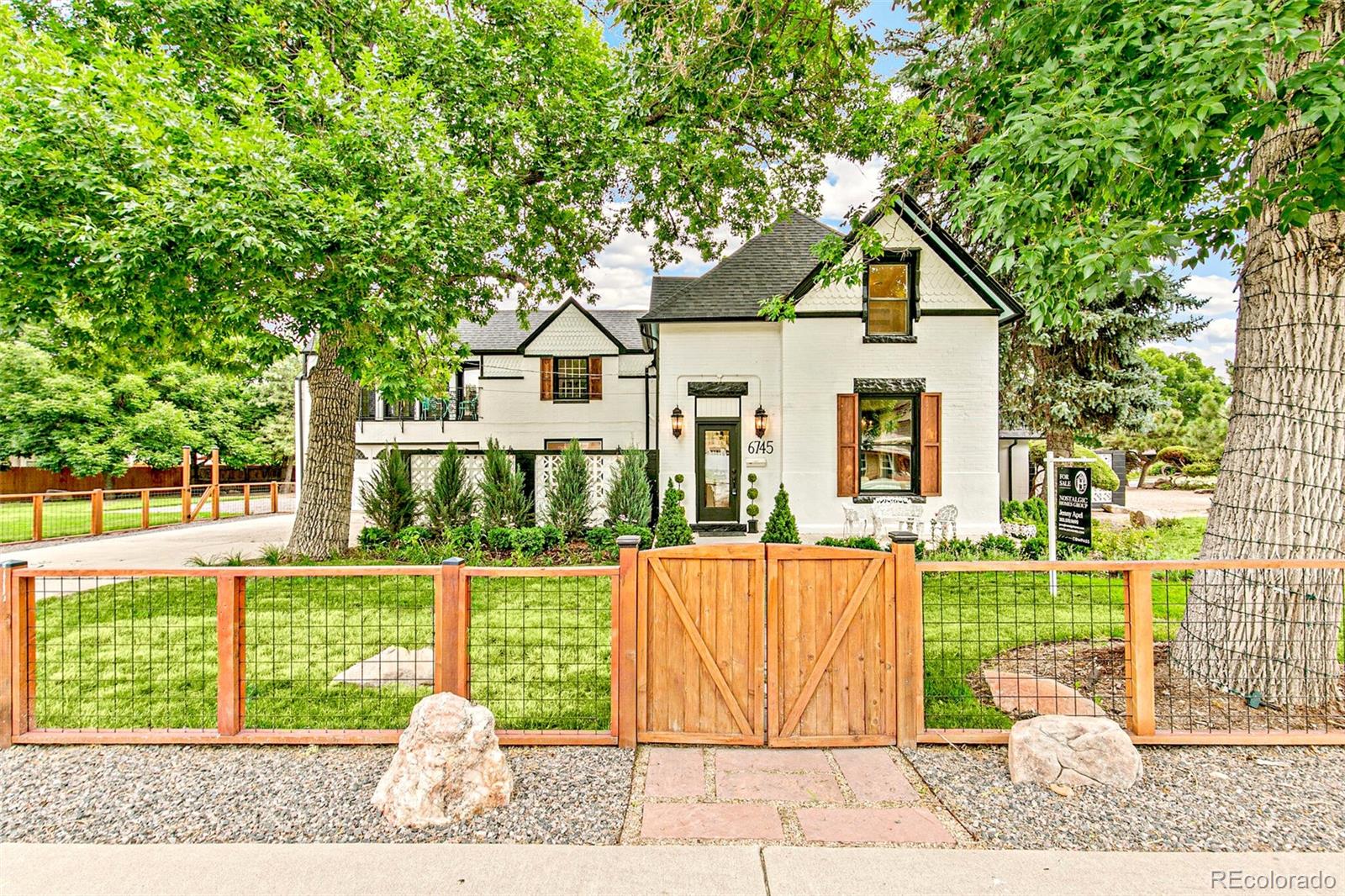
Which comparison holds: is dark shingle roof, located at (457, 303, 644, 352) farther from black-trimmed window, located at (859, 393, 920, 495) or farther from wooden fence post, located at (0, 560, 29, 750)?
wooden fence post, located at (0, 560, 29, 750)

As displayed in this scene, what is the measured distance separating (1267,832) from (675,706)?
2888 millimetres

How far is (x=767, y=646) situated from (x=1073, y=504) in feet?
17.2

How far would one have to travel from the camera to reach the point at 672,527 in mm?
9719

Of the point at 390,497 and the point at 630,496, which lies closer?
the point at 630,496

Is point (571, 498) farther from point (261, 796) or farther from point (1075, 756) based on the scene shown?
point (1075, 756)

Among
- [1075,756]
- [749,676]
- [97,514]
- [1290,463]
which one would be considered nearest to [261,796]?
[749,676]

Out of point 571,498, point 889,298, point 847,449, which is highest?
point 889,298

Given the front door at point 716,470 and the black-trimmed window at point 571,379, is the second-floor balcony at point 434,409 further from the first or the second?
the front door at point 716,470

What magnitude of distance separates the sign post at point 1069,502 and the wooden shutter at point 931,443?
3279 millimetres

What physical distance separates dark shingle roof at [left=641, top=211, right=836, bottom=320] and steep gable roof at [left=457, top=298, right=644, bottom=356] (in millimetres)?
4850

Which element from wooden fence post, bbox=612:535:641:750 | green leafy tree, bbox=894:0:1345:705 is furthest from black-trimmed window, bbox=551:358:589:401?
wooden fence post, bbox=612:535:641:750

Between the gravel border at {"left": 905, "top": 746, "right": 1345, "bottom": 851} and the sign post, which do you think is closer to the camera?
the gravel border at {"left": 905, "top": 746, "right": 1345, "bottom": 851}

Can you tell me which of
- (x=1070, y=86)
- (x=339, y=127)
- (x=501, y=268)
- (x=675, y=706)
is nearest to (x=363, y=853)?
(x=675, y=706)

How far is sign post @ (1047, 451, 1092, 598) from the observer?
662 cm
